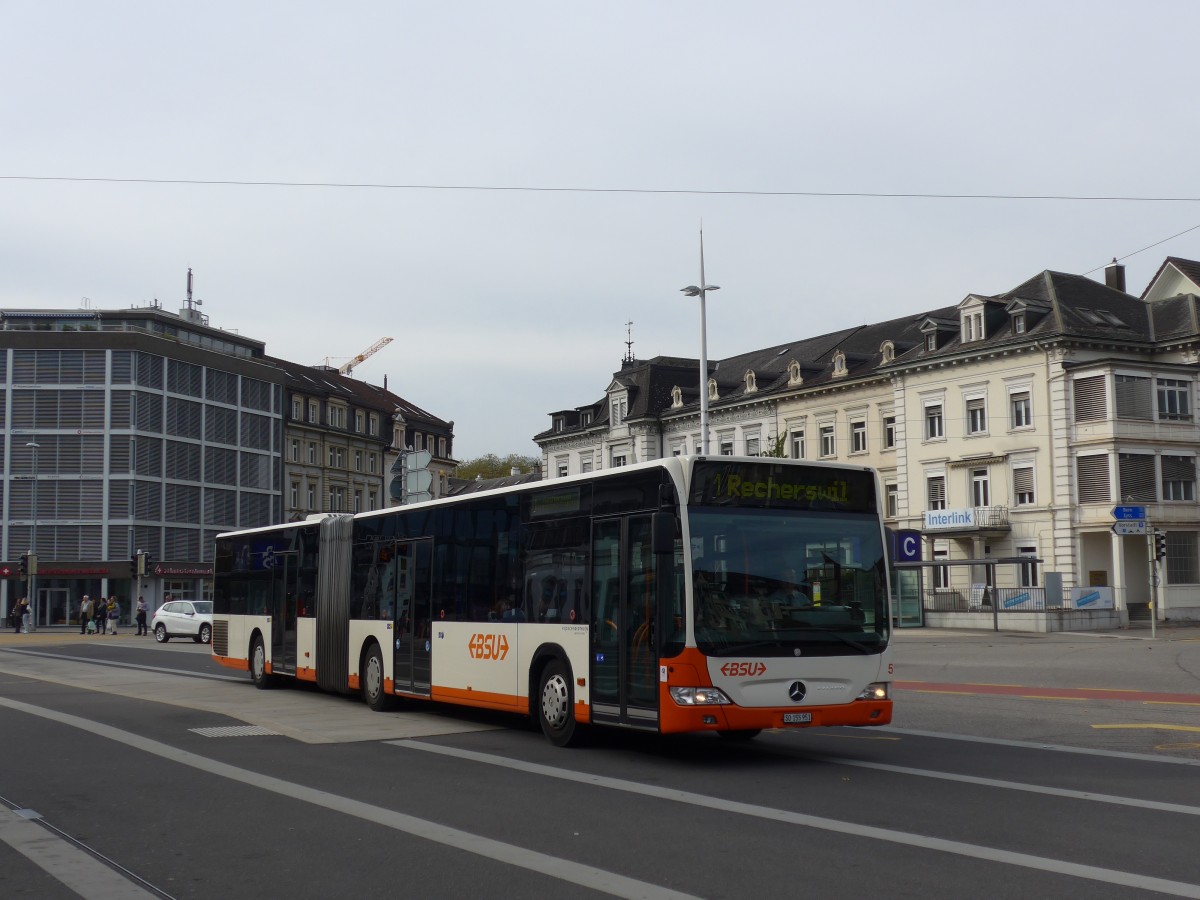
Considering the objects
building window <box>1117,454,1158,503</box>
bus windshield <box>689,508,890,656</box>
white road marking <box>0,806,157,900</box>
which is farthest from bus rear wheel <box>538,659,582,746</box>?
building window <box>1117,454,1158,503</box>

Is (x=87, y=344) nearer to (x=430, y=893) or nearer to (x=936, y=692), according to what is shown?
(x=936, y=692)

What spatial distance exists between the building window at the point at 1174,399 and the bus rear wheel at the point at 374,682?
4337 cm

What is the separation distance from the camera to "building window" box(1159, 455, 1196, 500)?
2131 inches

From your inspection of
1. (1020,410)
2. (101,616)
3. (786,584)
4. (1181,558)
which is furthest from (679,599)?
(101,616)

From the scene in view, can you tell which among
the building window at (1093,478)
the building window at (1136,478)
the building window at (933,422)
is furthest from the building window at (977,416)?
the building window at (1136,478)

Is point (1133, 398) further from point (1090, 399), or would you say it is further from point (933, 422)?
point (933, 422)

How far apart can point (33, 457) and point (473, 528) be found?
219 ft

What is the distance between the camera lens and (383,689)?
18.7 m

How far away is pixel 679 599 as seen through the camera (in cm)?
1225

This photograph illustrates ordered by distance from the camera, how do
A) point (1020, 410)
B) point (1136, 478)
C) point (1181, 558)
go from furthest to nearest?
point (1020, 410) < point (1181, 558) < point (1136, 478)

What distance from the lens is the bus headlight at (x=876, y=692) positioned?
1277 cm

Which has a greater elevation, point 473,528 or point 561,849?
point 473,528

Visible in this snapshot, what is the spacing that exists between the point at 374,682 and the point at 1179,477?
4405cm

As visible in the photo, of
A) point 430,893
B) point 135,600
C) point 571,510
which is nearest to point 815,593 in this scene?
point 571,510
